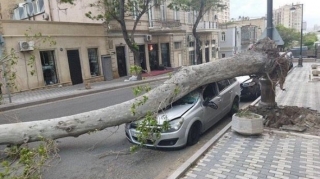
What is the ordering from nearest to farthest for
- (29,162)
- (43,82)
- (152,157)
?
(29,162)
(152,157)
(43,82)

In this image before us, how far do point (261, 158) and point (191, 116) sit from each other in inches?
63.9

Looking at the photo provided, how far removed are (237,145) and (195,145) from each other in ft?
3.05

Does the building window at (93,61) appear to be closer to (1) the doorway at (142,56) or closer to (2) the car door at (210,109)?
(1) the doorway at (142,56)

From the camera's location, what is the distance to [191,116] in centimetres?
552

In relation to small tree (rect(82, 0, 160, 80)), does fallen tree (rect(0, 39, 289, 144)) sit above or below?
below

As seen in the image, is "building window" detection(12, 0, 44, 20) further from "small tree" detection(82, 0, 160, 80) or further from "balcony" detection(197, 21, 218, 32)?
"balcony" detection(197, 21, 218, 32)

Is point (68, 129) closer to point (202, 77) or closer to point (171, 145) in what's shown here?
point (171, 145)

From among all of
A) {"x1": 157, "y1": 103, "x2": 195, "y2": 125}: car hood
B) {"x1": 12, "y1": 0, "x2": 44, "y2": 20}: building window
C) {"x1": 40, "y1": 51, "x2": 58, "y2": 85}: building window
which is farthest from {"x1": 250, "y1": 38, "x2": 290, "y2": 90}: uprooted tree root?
{"x1": 12, "y1": 0, "x2": 44, "y2": 20}: building window

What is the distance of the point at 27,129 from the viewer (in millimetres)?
5336

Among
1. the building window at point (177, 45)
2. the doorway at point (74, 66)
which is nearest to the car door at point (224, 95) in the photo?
the doorway at point (74, 66)

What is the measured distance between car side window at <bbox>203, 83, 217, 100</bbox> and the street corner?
Result: 1.19 metres

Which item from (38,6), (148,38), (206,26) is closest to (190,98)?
(148,38)

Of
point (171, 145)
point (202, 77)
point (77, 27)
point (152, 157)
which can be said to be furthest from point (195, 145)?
point (77, 27)

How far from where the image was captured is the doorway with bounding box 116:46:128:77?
21.6m
